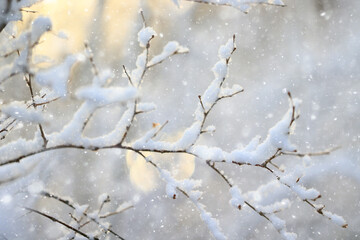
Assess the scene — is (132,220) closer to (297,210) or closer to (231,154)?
(297,210)

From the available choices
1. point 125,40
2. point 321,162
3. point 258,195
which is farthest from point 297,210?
point 258,195

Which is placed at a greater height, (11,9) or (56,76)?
(11,9)

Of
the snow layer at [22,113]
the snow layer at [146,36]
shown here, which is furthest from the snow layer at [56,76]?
the snow layer at [146,36]

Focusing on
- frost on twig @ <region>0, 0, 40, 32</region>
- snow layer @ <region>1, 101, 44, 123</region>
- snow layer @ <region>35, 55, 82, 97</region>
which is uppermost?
frost on twig @ <region>0, 0, 40, 32</region>

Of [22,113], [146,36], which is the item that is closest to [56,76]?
[22,113]

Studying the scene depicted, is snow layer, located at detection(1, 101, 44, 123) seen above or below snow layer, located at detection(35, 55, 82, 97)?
below

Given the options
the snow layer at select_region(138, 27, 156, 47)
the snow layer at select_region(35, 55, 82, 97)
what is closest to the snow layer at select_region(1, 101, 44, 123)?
the snow layer at select_region(35, 55, 82, 97)

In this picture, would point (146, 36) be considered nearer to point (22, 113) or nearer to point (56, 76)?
point (56, 76)

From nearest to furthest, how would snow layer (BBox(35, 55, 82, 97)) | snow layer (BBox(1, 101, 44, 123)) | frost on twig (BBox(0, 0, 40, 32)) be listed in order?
snow layer (BBox(35, 55, 82, 97)) < snow layer (BBox(1, 101, 44, 123)) < frost on twig (BBox(0, 0, 40, 32))

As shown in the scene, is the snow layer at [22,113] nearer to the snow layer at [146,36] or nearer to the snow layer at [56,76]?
the snow layer at [56,76]

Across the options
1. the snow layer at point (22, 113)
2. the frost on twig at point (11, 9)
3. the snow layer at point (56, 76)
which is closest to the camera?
the snow layer at point (56, 76)

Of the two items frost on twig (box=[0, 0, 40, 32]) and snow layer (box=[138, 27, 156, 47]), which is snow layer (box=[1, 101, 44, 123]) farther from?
snow layer (box=[138, 27, 156, 47])
